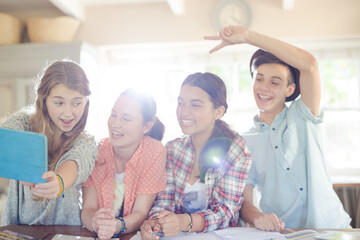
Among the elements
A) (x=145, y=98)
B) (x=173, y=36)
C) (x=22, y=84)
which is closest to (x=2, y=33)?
(x=22, y=84)

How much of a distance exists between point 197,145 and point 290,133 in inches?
16.4

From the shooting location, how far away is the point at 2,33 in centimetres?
362

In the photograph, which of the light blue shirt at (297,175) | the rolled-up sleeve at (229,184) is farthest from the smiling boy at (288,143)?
the rolled-up sleeve at (229,184)

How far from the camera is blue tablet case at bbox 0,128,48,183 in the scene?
99 centimetres

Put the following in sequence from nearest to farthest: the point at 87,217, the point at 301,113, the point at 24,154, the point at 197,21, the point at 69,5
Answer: the point at 24,154
the point at 87,217
the point at 301,113
the point at 69,5
the point at 197,21

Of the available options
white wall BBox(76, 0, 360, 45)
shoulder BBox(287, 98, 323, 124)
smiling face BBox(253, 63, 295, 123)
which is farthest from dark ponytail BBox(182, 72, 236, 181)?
white wall BBox(76, 0, 360, 45)

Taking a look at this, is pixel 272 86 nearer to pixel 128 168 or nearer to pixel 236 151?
pixel 236 151

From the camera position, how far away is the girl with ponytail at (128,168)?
4.39ft

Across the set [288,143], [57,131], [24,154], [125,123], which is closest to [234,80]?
[288,143]

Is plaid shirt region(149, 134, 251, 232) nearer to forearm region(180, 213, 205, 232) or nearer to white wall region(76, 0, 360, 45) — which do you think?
forearm region(180, 213, 205, 232)

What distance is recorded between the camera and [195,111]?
4.66ft

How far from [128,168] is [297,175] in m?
0.72

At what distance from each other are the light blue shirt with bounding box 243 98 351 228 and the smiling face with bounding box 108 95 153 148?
55 centimetres

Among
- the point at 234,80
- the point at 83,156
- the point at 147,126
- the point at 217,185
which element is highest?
the point at 234,80
